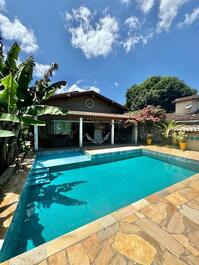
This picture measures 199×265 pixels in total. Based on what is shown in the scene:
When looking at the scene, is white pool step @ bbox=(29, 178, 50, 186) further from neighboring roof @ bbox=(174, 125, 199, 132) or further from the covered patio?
neighboring roof @ bbox=(174, 125, 199, 132)

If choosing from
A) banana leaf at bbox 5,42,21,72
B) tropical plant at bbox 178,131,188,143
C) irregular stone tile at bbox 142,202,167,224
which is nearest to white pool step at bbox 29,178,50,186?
irregular stone tile at bbox 142,202,167,224

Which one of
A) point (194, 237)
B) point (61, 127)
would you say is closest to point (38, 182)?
point (194, 237)

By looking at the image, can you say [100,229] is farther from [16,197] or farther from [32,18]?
[32,18]

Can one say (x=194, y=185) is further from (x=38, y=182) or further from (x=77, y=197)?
(x=38, y=182)

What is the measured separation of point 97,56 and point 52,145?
1112 centimetres

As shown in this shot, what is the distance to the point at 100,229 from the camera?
2.79 metres

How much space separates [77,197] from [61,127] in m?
9.10

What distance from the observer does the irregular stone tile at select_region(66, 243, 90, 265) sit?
7.03 feet

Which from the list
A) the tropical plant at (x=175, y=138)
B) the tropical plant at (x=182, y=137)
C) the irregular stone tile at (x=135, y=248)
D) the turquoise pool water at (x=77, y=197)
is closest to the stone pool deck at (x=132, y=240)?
the irregular stone tile at (x=135, y=248)

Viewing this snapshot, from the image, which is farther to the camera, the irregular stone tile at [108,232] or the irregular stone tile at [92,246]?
the irregular stone tile at [108,232]

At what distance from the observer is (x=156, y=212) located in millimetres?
3316

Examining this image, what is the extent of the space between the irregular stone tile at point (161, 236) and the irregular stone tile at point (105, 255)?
0.84 m

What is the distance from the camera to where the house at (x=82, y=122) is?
12.8m

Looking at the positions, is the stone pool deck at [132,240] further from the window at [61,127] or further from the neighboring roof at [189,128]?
the window at [61,127]
